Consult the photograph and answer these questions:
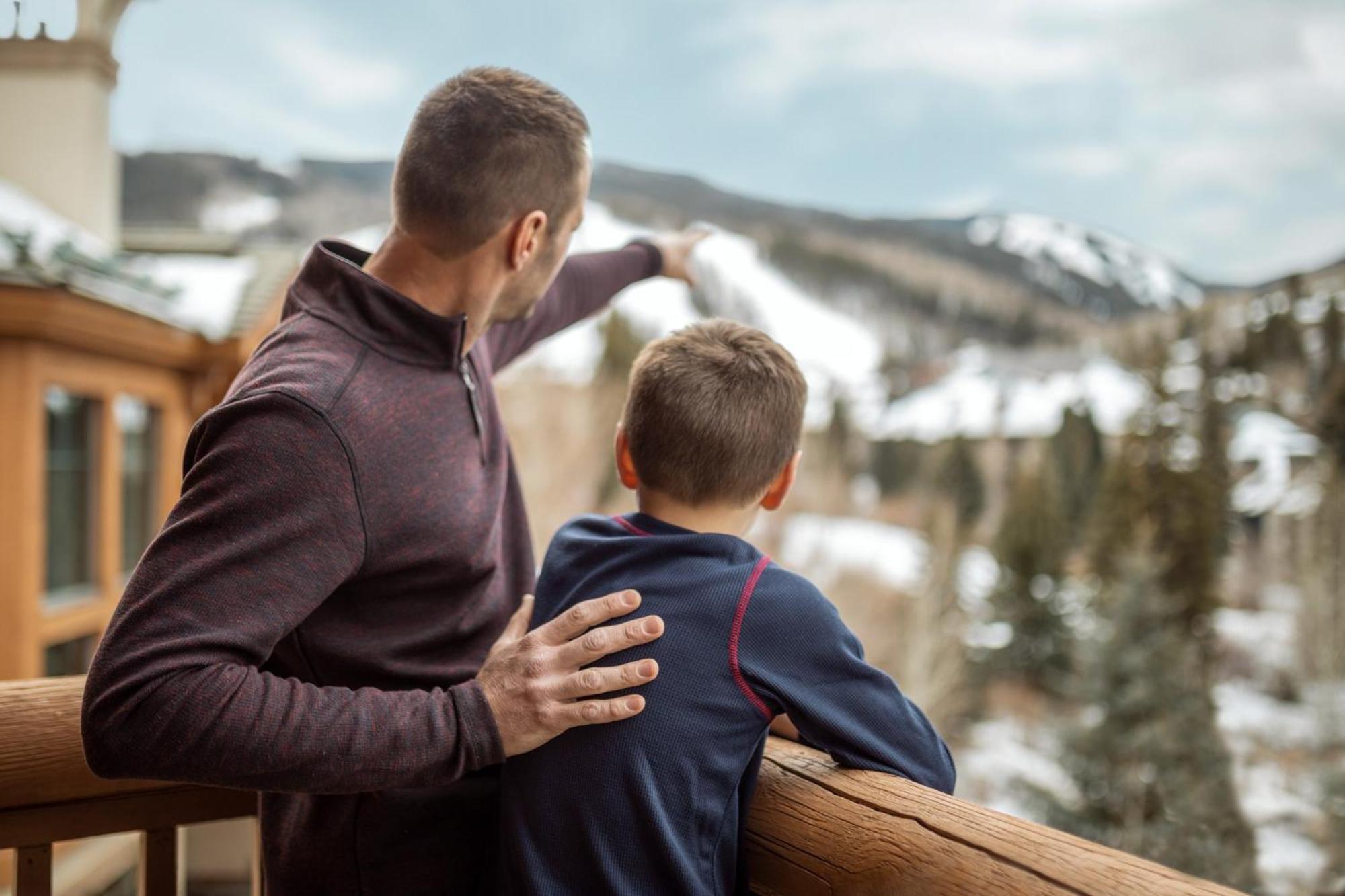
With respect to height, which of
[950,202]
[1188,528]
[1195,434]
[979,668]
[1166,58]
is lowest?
[979,668]

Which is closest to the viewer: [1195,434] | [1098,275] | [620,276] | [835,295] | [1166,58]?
[620,276]

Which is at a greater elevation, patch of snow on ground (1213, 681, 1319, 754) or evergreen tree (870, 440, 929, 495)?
evergreen tree (870, 440, 929, 495)

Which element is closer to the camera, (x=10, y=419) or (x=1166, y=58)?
(x=10, y=419)

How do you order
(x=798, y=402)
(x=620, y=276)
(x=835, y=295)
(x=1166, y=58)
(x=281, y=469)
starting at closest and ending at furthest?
(x=281, y=469)
(x=798, y=402)
(x=620, y=276)
(x=835, y=295)
(x=1166, y=58)

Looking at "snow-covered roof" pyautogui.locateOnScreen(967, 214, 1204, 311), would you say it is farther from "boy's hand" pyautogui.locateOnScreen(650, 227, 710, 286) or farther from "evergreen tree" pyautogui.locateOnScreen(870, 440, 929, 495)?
"boy's hand" pyautogui.locateOnScreen(650, 227, 710, 286)

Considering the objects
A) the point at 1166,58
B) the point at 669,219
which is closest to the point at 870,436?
the point at 669,219

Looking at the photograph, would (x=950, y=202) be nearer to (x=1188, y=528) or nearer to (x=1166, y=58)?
(x=1166, y=58)

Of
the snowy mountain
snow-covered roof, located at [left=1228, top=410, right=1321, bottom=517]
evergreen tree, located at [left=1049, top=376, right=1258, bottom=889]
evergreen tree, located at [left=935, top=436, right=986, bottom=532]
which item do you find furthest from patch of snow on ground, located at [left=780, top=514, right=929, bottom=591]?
snow-covered roof, located at [left=1228, top=410, right=1321, bottom=517]

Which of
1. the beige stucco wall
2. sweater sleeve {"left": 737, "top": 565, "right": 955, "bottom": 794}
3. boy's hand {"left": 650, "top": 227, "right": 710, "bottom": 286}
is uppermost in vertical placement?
the beige stucco wall

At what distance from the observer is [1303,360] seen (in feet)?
96.5

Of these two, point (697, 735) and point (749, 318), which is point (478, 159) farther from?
point (749, 318)

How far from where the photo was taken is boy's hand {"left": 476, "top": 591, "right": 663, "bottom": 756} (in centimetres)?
95

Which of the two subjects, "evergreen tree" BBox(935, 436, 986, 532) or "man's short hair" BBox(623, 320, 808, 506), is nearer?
"man's short hair" BBox(623, 320, 808, 506)

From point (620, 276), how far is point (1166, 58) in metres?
70.9
